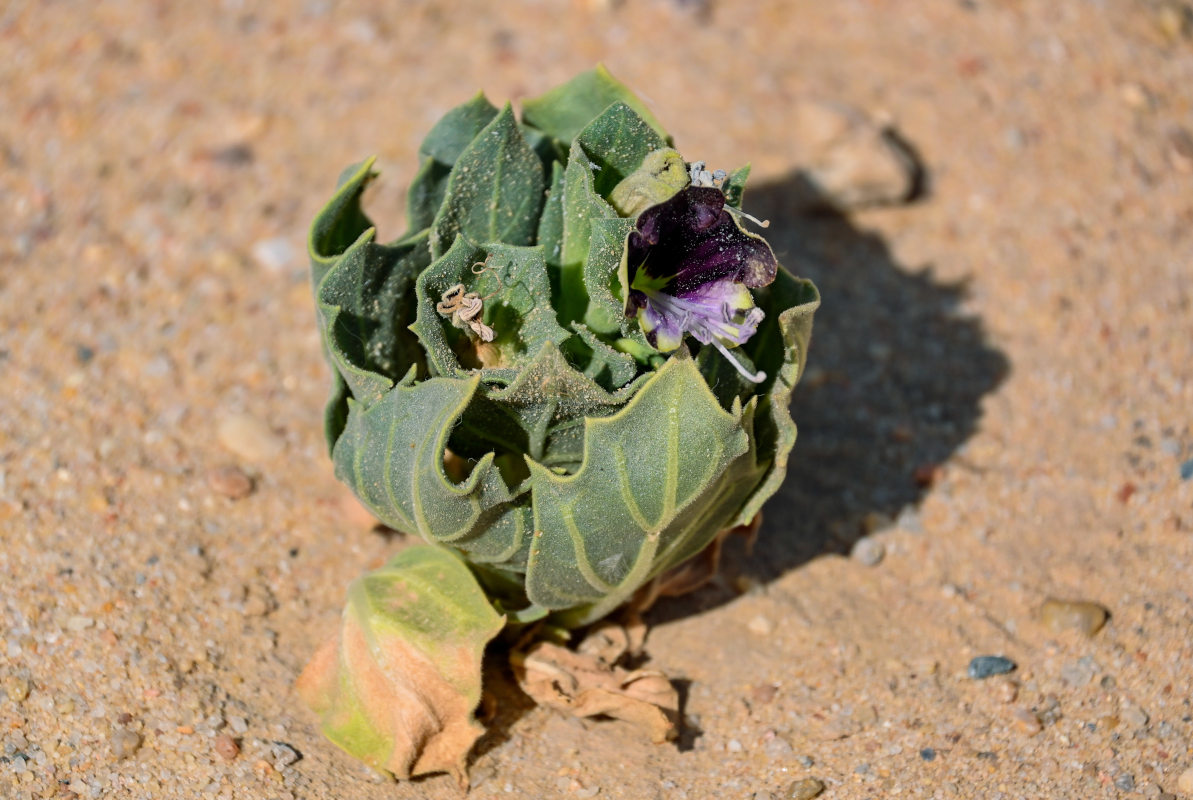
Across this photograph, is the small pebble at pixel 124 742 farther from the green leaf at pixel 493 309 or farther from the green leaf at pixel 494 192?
the green leaf at pixel 494 192

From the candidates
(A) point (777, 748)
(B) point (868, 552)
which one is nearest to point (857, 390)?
(B) point (868, 552)

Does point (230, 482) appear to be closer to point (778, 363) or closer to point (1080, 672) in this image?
point (778, 363)

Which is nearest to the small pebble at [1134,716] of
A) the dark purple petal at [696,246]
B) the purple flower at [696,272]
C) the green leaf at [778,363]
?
the green leaf at [778,363]

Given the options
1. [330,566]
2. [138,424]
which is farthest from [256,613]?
[138,424]

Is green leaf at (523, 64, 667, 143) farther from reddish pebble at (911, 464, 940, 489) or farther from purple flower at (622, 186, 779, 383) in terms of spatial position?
reddish pebble at (911, 464, 940, 489)

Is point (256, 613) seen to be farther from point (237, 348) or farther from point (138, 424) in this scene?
point (237, 348)

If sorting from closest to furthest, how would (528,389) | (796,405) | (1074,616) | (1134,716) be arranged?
1. (528,389)
2. (1134,716)
3. (1074,616)
4. (796,405)
